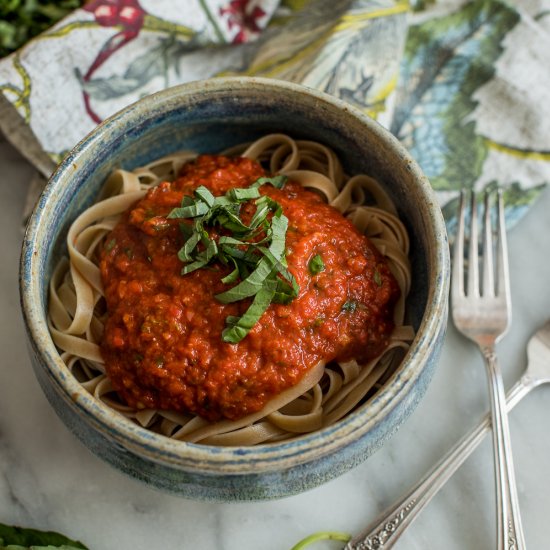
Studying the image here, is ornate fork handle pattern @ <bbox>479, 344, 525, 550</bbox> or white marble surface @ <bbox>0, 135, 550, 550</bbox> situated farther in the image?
white marble surface @ <bbox>0, 135, 550, 550</bbox>

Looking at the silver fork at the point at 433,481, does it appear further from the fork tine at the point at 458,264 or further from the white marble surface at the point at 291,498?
the fork tine at the point at 458,264

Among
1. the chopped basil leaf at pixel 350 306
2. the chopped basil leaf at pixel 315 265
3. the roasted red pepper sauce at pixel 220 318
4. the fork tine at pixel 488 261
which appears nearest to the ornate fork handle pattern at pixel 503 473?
the fork tine at pixel 488 261

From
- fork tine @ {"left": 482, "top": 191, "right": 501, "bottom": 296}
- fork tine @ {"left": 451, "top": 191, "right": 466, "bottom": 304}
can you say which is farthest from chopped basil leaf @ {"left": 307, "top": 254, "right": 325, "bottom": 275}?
fork tine @ {"left": 482, "top": 191, "right": 501, "bottom": 296}

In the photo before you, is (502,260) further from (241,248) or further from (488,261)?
(241,248)

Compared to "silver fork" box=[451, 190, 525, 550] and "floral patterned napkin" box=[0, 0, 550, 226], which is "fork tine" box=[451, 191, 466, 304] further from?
"floral patterned napkin" box=[0, 0, 550, 226]

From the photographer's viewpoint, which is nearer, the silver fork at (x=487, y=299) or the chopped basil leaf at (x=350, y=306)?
the chopped basil leaf at (x=350, y=306)

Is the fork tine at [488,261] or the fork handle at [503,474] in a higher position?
the fork tine at [488,261]

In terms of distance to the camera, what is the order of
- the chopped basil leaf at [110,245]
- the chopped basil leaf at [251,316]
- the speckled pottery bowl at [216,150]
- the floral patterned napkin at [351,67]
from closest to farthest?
the speckled pottery bowl at [216,150] → the chopped basil leaf at [251,316] → the chopped basil leaf at [110,245] → the floral patterned napkin at [351,67]

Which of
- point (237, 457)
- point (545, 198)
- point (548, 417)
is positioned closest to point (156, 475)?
point (237, 457)
